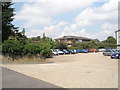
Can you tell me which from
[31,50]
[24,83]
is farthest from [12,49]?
[24,83]

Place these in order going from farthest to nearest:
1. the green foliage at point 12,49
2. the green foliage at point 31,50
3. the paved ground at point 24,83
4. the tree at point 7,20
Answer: the tree at point 7,20, the green foliage at point 31,50, the green foliage at point 12,49, the paved ground at point 24,83

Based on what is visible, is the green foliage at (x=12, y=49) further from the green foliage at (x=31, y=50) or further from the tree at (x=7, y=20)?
the tree at (x=7, y=20)

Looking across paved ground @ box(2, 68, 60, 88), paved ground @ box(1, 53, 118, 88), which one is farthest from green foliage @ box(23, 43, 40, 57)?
paved ground @ box(2, 68, 60, 88)

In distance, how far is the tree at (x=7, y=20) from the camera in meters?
29.6

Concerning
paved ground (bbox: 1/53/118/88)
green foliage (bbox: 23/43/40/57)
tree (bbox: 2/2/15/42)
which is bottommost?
paved ground (bbox: 1/53/118/88)

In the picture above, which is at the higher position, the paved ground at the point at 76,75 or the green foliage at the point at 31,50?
the green foliage at the point at 31,50

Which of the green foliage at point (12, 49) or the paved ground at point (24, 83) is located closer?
the paved ground at point (24, 83)

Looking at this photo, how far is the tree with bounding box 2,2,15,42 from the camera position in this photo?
1166 inches

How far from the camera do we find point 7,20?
30219mm

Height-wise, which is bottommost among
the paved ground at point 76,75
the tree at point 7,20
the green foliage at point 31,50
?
the paved ground at point 76,75

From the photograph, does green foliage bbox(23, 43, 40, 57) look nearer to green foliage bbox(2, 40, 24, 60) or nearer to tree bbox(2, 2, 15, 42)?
green foliage bbox(2, 40, 24, 60)

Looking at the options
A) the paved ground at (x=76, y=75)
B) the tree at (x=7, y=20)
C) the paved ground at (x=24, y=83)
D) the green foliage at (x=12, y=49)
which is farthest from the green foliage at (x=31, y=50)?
the paved ground at (x=24, y=83)

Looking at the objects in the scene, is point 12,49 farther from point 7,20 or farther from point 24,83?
point 24,83

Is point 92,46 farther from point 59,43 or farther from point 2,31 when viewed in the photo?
point 2,31
